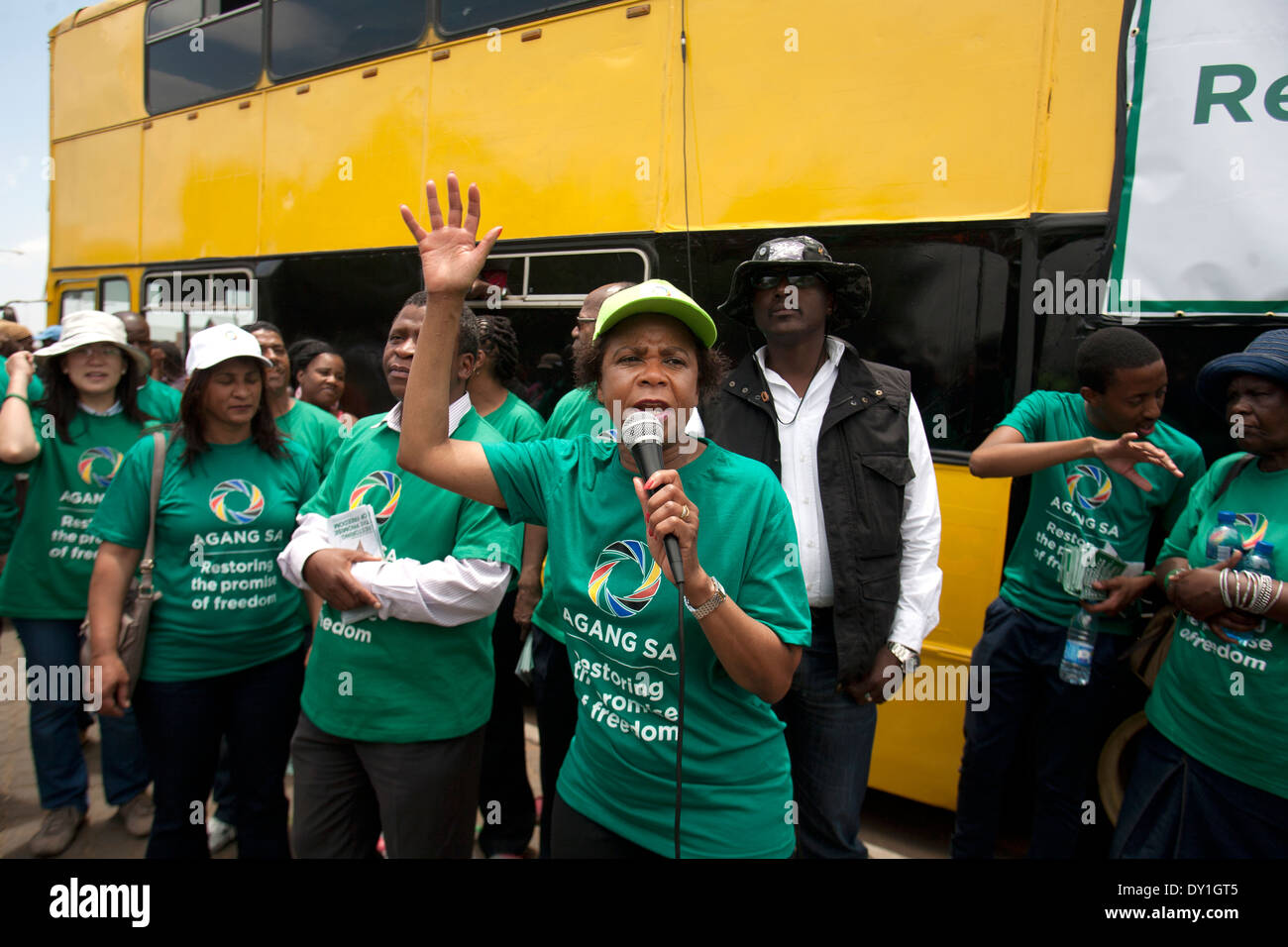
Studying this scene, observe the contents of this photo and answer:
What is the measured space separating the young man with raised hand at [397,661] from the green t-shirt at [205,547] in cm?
35

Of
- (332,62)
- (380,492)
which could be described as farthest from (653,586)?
(332,62)

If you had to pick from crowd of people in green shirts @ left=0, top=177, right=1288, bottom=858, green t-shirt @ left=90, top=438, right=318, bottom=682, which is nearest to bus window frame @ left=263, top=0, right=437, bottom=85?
crowd of people in green shirts @ left=0, top=177, right=1288, bottom=858

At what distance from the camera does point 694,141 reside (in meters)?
3.51

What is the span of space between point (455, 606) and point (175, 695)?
1.09 metres

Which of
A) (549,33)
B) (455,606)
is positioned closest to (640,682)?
(455,606)

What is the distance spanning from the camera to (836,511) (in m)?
2.25

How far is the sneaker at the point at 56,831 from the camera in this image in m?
3.39

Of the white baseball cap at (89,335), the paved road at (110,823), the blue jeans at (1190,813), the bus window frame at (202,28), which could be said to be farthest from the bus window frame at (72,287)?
the blue jeans at (1190,813)

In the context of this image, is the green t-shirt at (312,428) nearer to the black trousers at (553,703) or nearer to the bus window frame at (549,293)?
the bus window frame at (549,293)

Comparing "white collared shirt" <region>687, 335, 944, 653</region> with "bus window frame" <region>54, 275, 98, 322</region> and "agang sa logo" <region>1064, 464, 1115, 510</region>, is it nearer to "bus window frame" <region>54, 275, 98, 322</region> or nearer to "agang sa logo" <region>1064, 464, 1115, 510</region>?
"agang sa logo" <region>1064, 464, 1115, 510</region>

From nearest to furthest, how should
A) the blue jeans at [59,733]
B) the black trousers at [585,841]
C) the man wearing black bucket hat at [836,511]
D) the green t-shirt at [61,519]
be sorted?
the black trousers at [585,841]
the man wearing black bucket hat at [836,511]
the green t-shirt at [61,519]
the blue jeans at [59,733]

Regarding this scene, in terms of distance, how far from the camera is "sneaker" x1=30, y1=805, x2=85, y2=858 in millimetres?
3387

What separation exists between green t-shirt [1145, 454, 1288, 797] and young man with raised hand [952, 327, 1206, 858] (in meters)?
0.25
